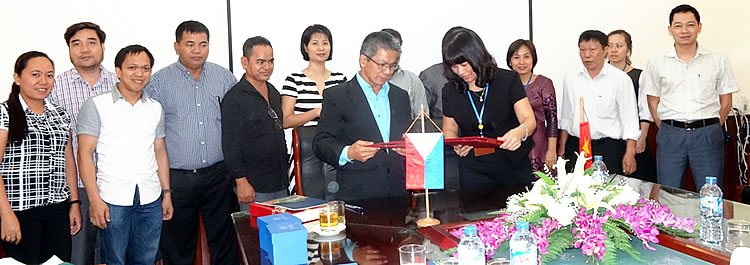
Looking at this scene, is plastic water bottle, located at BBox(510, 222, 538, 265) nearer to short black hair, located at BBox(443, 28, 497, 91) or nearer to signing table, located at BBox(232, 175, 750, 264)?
signing table, located at BBox(232, 175, 750, 264)

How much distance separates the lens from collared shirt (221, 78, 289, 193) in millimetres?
3656

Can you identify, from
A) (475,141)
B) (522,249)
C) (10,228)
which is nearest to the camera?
(522,249)

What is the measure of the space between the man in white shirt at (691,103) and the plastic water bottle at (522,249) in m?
3.29

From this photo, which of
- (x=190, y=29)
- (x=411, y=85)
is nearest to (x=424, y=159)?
(x=411, y=85)

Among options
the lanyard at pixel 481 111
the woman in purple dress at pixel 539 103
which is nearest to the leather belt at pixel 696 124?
the woman in purple dress at pixel 539 103

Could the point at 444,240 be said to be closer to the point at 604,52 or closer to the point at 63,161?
the point at 63,161

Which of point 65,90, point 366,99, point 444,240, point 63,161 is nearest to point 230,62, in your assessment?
point 65,90

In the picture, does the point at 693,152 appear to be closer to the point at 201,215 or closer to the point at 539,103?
the point at 539,103

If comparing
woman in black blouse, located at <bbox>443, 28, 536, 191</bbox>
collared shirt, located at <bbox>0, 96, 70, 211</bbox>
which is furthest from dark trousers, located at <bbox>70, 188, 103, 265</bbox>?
woman in black blouse, located at <bbox>443, 28, 536, 191</bbox>

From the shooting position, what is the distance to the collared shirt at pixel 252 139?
3.66m

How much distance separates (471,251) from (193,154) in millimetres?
2520

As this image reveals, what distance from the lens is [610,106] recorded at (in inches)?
173

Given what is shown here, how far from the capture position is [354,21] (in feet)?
16.7

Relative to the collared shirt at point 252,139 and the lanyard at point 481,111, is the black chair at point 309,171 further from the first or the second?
the lanyard at point 481,111
